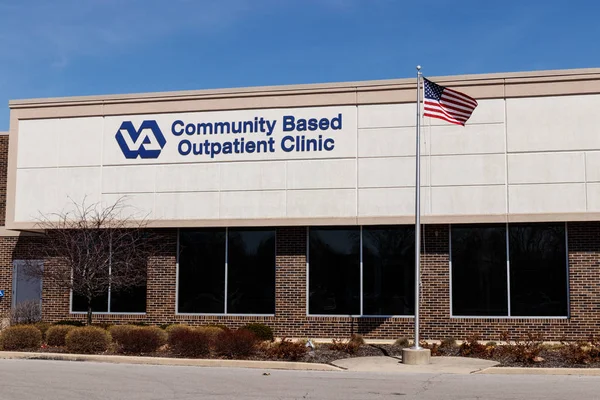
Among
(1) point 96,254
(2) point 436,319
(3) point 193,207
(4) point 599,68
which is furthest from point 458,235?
(1) point 96,254

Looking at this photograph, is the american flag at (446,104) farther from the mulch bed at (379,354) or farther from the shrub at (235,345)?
the shrub at (235,345)

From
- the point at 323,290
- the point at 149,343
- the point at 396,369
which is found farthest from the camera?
the point at 323,290

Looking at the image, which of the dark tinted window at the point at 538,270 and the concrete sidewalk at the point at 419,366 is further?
the dark tinted window at the point at 538,270

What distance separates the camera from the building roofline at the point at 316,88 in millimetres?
24203

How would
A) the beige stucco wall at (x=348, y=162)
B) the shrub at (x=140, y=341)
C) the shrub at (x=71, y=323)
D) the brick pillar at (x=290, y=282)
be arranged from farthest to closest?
the brick pillar at (x=290, y=282) < the shrub at (x=71, y=323) < the beige stucco wall at (x=348, y=162) < the shrub at (x=140, y=341)

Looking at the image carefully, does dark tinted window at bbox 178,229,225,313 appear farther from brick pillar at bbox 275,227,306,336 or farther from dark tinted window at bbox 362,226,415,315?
dark tinted window at bbox 362,226,415,315

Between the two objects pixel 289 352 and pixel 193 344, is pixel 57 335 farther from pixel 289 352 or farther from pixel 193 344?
pixel 289 352

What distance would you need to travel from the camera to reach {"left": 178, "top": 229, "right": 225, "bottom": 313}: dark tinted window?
26.3 m

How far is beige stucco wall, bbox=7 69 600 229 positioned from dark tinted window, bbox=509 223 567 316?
2.90ft

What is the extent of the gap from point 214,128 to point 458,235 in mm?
8832

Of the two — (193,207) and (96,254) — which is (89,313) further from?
(193,207)

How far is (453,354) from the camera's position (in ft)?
68.4

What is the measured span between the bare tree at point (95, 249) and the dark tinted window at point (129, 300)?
0.66ft

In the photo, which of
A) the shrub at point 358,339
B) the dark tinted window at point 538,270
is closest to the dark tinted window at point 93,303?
the shrub at point 358,339
